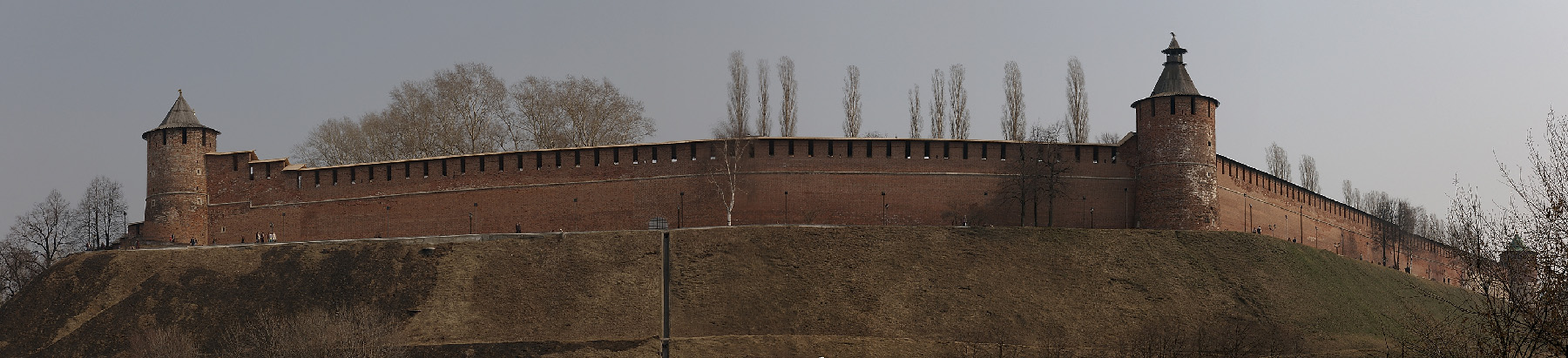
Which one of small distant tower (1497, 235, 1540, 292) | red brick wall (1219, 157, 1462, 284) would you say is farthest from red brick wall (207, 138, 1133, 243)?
small distant tower (1497, 235, 1540, 292)

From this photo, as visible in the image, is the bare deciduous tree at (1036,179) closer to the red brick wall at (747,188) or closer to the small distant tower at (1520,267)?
the red brick wall at (747,188)

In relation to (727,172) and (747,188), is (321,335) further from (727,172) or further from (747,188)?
(747,188)

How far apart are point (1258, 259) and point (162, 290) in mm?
35189

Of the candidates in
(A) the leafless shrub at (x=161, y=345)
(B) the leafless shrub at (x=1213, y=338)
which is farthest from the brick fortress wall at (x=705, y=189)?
(A) the leafless shrub at (x=161, y=345)

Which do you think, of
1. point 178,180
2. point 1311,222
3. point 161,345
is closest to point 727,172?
point 161,345

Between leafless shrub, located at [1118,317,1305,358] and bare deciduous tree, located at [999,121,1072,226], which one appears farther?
bare deciduous tree, located at [999,121,1072,226]

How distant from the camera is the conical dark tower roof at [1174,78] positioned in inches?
1796

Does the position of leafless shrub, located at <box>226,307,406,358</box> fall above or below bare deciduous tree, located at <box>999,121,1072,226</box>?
below

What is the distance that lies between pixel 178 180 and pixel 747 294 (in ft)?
83.3

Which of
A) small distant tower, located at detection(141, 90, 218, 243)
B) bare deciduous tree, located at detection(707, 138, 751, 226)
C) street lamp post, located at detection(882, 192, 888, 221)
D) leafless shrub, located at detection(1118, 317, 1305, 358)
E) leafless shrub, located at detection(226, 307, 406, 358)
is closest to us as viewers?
leafless shrub, located at detection(226, 307, 406, 358)

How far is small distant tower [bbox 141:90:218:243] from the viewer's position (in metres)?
50.0

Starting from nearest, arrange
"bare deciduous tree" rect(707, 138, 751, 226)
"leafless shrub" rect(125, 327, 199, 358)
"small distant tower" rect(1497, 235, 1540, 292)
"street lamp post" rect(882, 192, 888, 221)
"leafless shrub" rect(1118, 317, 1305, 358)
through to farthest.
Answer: "small distant tower" rect(1497, 235, 1540, 292) → "leafless shrub" rect(1118, 317, 1305, 358) → "leafless shrub" rect(125, 327, 199, 358) → "bare deciduous tree" rect(707, 138, 751, 226) → "street lamp post" rect(882, 192, 888, 221)

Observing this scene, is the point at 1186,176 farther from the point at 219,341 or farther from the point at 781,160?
the point at 219,341

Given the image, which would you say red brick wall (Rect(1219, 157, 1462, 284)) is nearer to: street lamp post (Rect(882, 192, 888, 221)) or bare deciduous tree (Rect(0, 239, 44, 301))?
street lamp post (Rect(882, 192, 888, 221))
